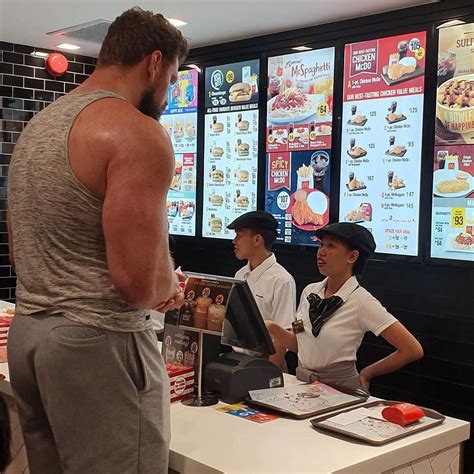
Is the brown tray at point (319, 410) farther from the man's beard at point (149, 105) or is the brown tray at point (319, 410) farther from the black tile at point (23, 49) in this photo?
the black tile at point (23, 49)

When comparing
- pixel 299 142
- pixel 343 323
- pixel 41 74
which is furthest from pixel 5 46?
pixel 343 323

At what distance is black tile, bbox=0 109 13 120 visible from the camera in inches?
201

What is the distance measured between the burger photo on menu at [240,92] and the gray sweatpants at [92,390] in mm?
3515

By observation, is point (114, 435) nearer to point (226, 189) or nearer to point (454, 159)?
point (454, 159)

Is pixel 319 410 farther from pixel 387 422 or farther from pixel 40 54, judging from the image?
pixel 40 54

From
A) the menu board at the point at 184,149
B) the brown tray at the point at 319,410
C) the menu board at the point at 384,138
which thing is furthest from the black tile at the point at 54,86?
the brown tray at the point at 319,410

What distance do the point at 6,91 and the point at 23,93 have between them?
0.13 m

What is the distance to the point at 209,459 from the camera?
1598 mm

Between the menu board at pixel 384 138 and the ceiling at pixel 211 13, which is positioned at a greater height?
the ceiling at pixel 211 13

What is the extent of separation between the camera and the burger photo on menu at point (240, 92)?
471 centimetres

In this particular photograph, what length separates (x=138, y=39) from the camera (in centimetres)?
142

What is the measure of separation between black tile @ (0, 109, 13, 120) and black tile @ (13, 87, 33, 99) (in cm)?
13

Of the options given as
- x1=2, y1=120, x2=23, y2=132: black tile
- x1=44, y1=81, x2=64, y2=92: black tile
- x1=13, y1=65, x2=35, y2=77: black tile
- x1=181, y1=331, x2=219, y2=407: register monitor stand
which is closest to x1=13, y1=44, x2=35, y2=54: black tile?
x1=13, y1=65, x2=35, y2=77: black tile

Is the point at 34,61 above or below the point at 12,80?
above
